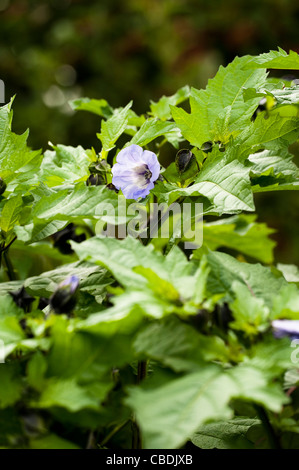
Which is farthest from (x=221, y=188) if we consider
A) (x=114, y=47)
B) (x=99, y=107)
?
(x=114, y=47)

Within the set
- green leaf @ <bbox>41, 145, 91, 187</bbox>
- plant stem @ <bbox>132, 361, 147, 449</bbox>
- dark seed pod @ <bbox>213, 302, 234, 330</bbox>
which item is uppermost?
green leaf @ <bbox>41, 145, 91, 187</bbox>

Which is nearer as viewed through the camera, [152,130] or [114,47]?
[152,130]

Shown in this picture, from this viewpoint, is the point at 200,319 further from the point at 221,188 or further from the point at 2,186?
the point at 2,186

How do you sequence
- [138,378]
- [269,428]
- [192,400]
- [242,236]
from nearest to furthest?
[192,400]
[269,428]
[138,378]
[242,236]

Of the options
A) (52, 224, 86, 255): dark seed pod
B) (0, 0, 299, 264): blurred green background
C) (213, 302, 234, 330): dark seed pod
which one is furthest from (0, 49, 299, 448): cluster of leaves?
(0, 0, 299, 264): blurred green background

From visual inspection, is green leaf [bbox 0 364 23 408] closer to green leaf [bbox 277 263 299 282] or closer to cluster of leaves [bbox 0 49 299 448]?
cluster of leaves [bbox 0 49 299 448]
